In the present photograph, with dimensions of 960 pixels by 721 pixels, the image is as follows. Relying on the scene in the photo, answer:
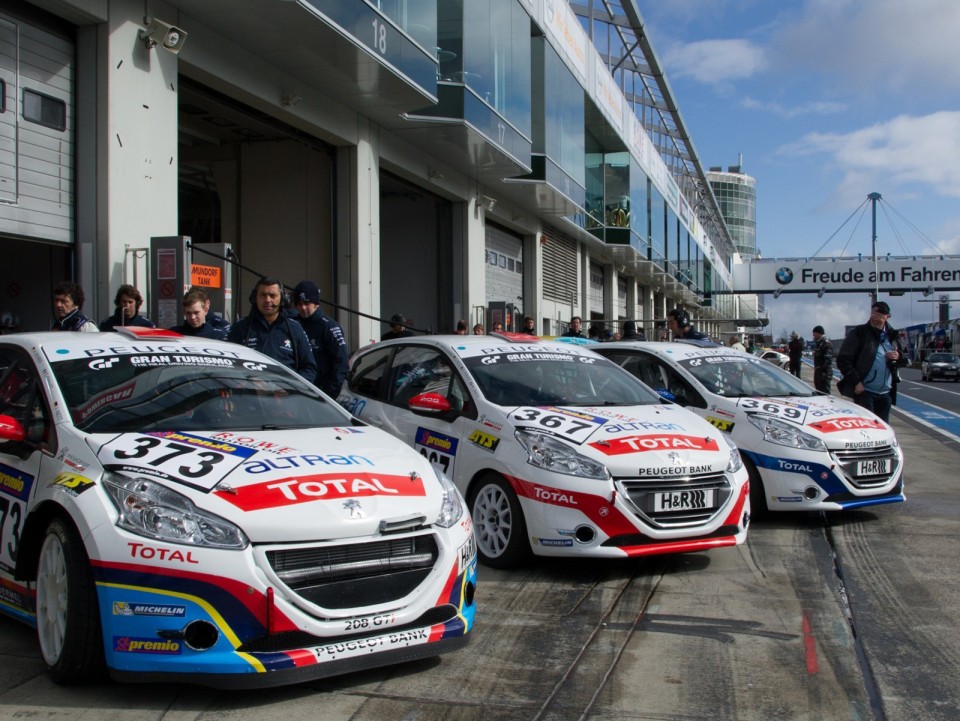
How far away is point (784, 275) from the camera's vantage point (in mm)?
72625

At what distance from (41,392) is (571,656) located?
277 centimetres

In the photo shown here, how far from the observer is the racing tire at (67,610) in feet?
11.8

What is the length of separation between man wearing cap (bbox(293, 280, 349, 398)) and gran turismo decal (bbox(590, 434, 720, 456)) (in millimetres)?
2945

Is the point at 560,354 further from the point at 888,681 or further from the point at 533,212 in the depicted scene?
the point at 533,212

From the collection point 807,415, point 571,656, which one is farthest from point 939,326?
point 571,656

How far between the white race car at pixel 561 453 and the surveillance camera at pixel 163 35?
4927 mm

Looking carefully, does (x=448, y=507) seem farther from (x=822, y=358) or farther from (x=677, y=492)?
(x=822, y=358)

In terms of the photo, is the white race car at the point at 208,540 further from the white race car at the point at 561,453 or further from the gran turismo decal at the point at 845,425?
the gran turismo decal at the point at 845,425

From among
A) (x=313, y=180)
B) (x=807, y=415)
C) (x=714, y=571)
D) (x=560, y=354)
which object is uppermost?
(x=313, y=180)

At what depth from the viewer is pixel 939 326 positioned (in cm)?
6600

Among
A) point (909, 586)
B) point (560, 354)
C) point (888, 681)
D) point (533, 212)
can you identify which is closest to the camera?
point (888, 681)

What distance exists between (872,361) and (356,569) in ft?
25.4

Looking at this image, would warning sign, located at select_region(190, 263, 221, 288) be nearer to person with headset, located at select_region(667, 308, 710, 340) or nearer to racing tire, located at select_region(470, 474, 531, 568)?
racing tire, located at select_region(470, 474, 531, 568)

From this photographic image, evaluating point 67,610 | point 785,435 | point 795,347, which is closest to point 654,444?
point 785,435
